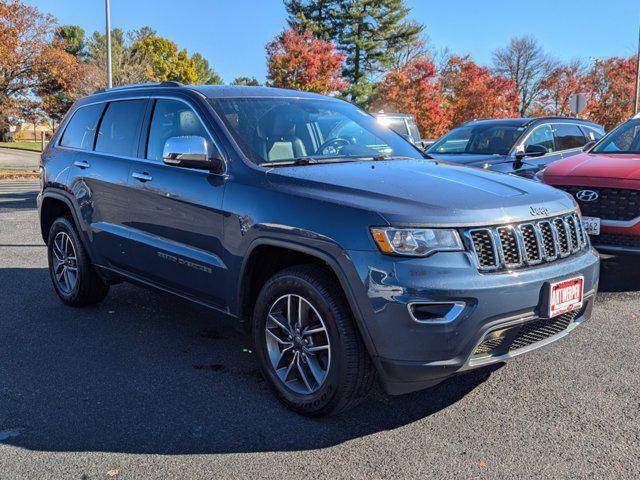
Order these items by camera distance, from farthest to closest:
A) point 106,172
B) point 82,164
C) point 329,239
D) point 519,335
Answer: point 82,164, point 106,172, point 519,335, point 329,239

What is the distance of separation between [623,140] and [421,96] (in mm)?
26820

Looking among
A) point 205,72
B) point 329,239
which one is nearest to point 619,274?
point 329,239

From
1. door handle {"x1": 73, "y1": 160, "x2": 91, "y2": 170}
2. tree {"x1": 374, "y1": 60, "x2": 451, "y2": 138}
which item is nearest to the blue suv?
door handle {"x1": 73, "y1": 160, "x2": 91, "y2": 170}

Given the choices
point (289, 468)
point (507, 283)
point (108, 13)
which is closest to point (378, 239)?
point (507, 283)

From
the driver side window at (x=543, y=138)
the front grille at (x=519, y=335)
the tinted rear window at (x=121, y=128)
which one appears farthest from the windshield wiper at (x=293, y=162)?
the driver side window at (x=543, y=138)

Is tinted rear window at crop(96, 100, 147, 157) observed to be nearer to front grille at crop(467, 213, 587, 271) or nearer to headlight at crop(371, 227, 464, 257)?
headlight at crop(371, 227, 464, 257)

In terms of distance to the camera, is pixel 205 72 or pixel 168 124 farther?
pixel 205 72

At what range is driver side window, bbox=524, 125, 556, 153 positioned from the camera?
8.91m

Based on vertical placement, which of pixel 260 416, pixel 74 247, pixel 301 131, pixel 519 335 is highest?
pixel 301 131

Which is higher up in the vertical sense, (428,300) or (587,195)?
(587,195)

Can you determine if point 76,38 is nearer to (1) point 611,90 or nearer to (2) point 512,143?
(1) point 611,90

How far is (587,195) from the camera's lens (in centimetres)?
595

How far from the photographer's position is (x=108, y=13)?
21.5 meters

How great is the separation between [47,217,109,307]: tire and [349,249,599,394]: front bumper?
321 centimetres
